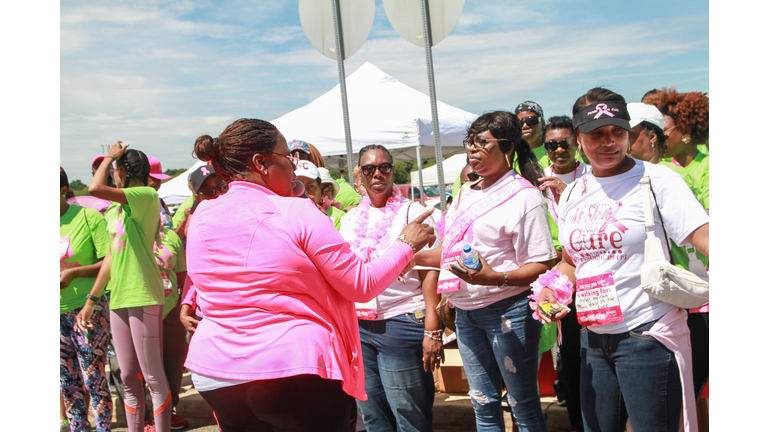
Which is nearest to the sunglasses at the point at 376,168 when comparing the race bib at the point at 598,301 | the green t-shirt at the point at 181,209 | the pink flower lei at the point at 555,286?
the pink flower lei at the point at 555,286

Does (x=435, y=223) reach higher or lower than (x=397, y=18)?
lower

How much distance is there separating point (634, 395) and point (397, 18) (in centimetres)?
410

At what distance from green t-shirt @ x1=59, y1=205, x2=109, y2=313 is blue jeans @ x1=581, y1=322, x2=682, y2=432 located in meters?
3.65

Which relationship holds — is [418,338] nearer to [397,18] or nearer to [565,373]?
[565,373]

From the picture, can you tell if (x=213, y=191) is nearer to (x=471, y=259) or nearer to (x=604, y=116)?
(x=471, y=259)

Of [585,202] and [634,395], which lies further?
[585,202]

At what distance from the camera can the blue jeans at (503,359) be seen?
8.93 feet

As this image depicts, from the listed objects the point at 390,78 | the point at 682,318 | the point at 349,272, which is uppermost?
the point at 390,78

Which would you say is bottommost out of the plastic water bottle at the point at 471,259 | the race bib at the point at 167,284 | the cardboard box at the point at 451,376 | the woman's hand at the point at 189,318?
the cardboard box at the point at 451,376

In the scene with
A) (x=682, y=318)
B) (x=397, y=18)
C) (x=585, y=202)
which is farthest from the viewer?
(x=397, y=18)

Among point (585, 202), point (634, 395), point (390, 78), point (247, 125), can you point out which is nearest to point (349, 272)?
point (247, 125)

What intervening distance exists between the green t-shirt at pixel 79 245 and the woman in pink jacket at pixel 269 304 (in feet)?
8.80

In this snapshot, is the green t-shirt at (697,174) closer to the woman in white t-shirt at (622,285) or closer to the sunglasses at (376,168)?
the woman in white t-shirt at (622,285)

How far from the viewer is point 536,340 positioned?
2771mm
